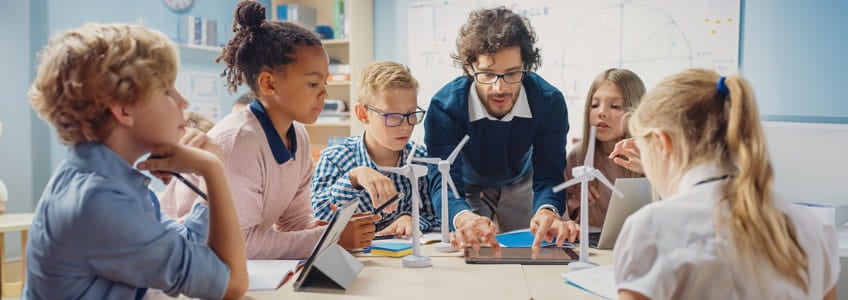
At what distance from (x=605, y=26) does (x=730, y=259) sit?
10.9ft

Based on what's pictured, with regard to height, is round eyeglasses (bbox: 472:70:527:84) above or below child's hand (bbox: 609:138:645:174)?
above

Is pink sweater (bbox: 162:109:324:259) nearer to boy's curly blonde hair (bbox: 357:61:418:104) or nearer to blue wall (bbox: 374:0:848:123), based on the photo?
boy's curly blonde hair (bbox: 357:61:418:104)

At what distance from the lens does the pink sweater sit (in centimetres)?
158

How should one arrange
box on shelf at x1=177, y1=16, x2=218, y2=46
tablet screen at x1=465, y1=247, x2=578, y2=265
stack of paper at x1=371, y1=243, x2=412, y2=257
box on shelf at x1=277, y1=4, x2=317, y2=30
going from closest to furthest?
tablet screen at x1=465, y1=247, x2=578, y2=265 → stack of paper at x1=371, y1=243, x2=412, y2=257 → box on shelf at x1=177, y1=16, x2=218, y2=46 → box on shelf at x1=277, y1=4, x2=317, y2=30

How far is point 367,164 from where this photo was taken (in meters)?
2.28

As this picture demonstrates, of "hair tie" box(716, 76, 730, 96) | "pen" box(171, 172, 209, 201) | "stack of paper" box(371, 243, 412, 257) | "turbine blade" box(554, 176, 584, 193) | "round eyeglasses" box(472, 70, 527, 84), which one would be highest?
"round eyeglasses" box(472, 70, 527, 84)

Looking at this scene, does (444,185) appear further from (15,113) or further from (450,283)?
(15,113)

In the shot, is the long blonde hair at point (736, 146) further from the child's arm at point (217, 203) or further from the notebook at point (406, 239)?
the notebook at point (406, 239)

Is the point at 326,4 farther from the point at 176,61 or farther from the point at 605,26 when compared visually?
the point at 176,61

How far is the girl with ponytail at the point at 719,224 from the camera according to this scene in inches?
40.6

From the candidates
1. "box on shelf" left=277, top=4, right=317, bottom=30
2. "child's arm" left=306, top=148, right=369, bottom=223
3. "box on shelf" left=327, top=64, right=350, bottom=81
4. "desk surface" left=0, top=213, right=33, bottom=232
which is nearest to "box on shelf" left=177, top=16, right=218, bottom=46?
"box on shelf" left=277, top=4, right=317, bottom=30

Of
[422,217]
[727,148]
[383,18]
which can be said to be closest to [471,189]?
[422,217]

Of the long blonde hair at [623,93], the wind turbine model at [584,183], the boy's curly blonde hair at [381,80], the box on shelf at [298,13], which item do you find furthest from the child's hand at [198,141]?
the box on shelf at [298,13]

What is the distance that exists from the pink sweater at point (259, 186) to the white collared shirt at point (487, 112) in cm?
63
